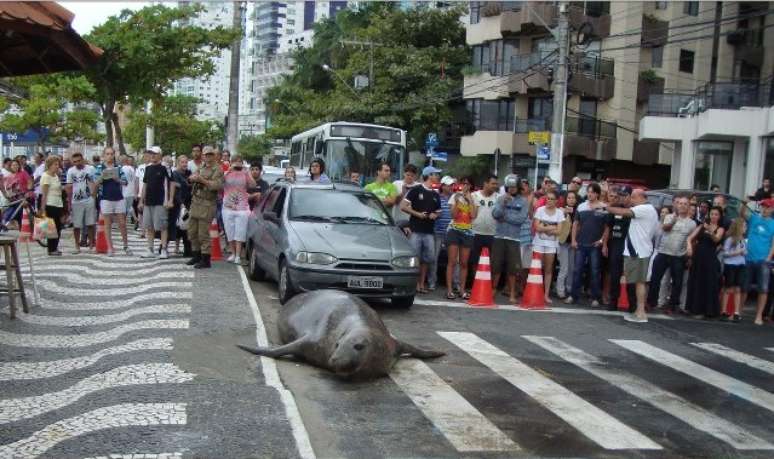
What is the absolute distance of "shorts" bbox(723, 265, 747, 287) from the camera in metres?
12.0

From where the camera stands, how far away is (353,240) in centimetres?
1013

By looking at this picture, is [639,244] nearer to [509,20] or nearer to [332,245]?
[332,245]

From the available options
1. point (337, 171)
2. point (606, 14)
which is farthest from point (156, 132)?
point (337, 171)

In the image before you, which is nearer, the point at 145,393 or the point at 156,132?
the point at 145,393

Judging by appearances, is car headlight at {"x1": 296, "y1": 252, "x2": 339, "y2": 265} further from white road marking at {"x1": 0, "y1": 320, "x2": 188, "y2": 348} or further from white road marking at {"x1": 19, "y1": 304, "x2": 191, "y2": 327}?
white road marking at {"x1": 0, "y1": 320, "x2": 188, "y2": 348}

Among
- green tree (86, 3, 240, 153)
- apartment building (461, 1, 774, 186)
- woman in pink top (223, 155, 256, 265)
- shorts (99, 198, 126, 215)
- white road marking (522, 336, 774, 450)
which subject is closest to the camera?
white road marking (522, 336, 774, 450)

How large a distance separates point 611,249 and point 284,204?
5233 millimetres

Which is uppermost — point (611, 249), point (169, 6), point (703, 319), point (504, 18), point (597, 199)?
point (504, 18)

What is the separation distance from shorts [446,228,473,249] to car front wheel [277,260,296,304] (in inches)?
119

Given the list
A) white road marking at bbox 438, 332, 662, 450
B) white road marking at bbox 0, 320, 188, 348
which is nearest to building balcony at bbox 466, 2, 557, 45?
white road marking at bbox 438, 332, 662, 450

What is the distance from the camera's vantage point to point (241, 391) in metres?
6.15

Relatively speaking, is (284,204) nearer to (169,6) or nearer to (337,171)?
(337,171)

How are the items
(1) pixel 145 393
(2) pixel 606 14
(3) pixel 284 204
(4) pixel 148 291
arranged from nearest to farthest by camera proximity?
(1) pixel 145 393, (4) pixel 148 291, (3) pixel 284 204, (2) pixel 606 14

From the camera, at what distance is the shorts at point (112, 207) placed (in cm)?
1340
